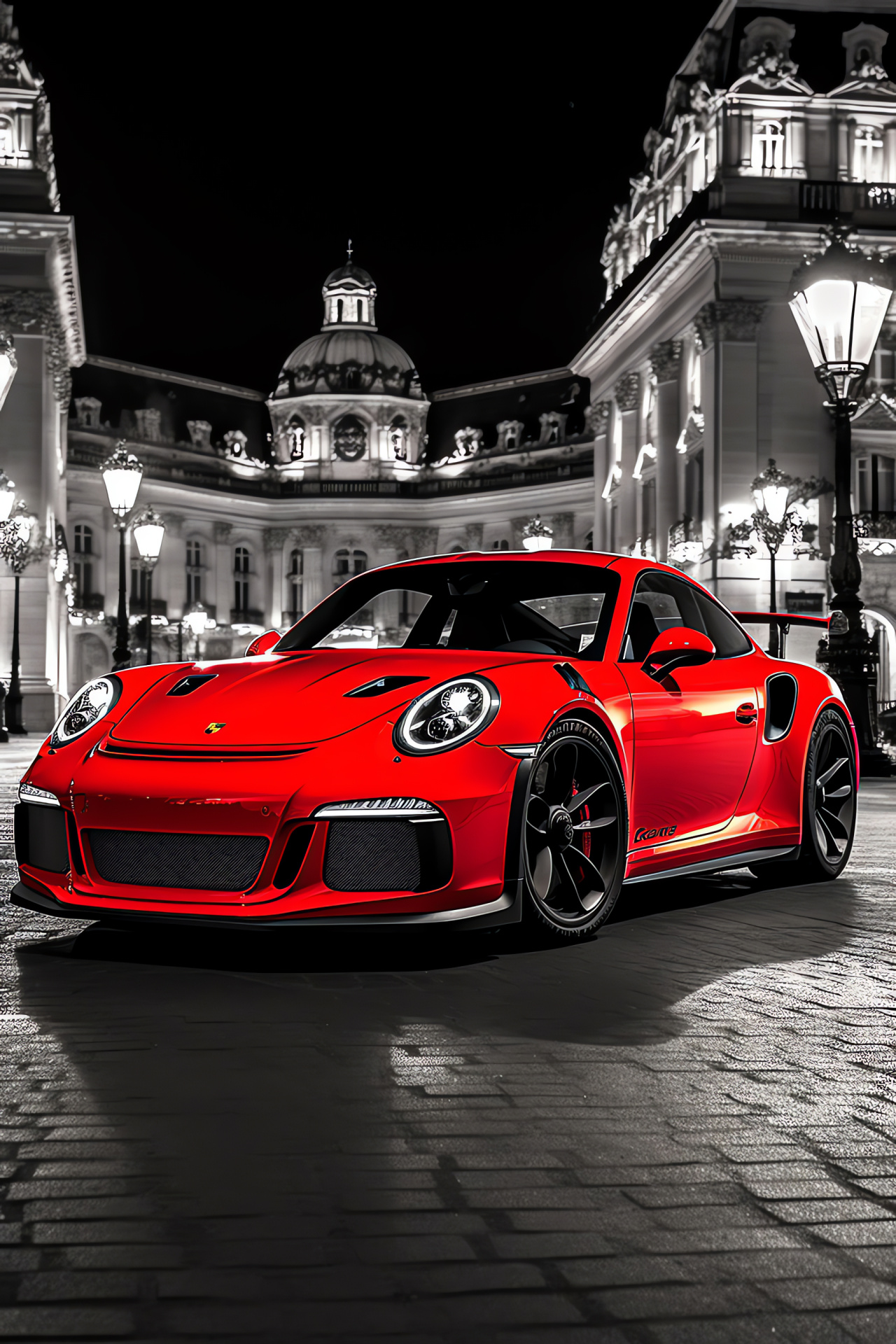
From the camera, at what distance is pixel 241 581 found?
95.5m

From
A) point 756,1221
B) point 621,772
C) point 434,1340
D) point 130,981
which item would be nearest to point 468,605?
point 621,772

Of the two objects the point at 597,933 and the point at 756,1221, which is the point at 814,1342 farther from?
the point at 597,933

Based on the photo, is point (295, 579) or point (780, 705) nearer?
point (780, 705)

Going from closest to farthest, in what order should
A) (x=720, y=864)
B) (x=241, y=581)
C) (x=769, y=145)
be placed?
1. (x=720, y=864)
2. (x=769, y=145)
3. (x=241, y=581)

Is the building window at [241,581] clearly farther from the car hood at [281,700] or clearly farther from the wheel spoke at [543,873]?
the wheel spoke at [543,873]

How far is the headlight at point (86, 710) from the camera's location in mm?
6152

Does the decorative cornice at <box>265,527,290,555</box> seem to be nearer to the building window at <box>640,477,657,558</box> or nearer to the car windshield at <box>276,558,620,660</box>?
the building window at <box>640,477,657,558</box>

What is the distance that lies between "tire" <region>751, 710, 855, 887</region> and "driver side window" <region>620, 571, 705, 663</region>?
40.5 inches

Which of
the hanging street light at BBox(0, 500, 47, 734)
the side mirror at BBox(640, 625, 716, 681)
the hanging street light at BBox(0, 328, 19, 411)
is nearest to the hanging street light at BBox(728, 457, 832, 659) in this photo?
the hanging street light at BBox(0, 500, 47, 734)

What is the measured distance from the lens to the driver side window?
7320mm

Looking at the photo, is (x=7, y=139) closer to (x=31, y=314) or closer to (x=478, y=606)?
(x=31, y=314)

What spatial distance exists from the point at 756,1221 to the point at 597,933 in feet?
11.7

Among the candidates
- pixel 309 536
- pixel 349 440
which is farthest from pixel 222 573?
pixel 349 440

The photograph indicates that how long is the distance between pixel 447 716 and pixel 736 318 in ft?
149
